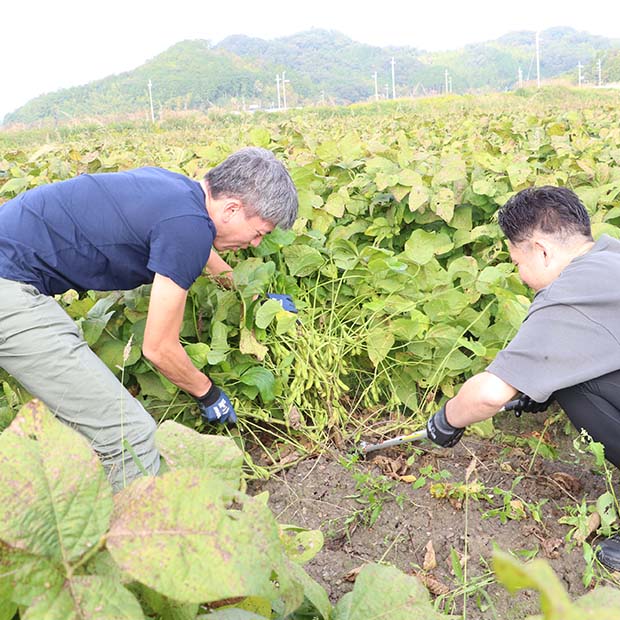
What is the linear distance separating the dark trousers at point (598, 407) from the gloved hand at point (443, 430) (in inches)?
14.7

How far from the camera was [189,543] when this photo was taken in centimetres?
53

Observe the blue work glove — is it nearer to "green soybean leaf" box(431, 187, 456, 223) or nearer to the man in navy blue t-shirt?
the man in navy blue t-shirt

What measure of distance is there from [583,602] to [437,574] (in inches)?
68.6

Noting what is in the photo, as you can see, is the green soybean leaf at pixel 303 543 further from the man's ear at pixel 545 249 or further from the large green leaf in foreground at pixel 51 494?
the man's ear at pixel 545 249

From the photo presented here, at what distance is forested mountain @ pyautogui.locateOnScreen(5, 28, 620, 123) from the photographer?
72188 millimetres

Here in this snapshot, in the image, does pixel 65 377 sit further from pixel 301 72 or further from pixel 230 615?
pixel 301 72

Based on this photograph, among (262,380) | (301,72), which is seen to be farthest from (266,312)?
(301,72)

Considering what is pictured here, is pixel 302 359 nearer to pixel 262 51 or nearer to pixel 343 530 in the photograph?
pixel 343 530

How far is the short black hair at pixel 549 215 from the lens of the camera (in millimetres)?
2105

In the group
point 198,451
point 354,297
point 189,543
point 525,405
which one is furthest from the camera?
point 354,297

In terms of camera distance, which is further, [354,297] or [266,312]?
[354,297]

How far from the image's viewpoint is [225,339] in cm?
256

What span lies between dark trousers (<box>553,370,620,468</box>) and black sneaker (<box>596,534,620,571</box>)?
0.28 m

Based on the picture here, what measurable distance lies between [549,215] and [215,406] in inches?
55.8
